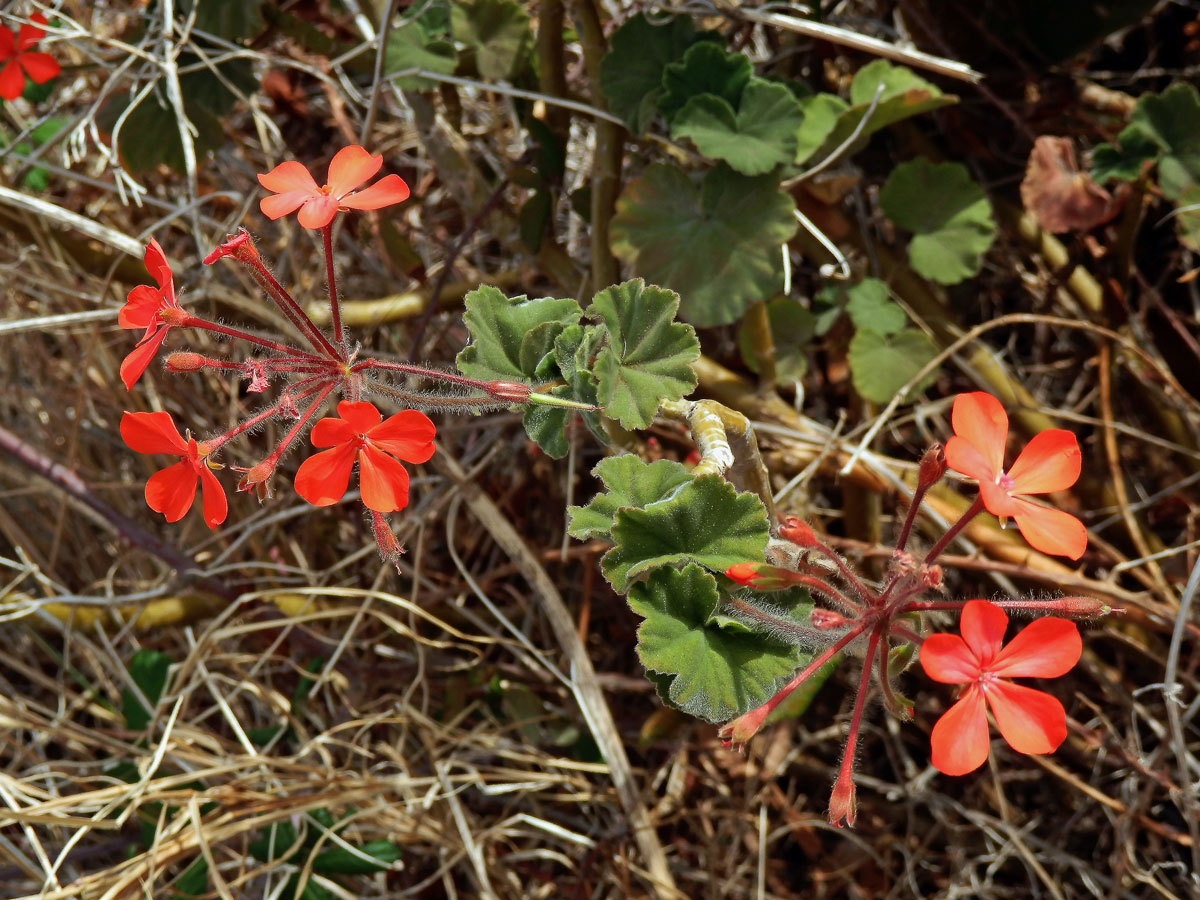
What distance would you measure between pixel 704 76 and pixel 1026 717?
3.73 feet

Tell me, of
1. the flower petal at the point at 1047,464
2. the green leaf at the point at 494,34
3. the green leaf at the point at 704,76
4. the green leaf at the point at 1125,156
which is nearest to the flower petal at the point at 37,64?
the green leaf at the point at 494,34

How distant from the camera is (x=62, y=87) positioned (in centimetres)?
231

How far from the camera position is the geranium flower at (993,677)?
852mm

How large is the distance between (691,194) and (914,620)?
89cm

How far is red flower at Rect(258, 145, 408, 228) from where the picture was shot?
3.25 ft

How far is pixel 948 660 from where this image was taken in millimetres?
851

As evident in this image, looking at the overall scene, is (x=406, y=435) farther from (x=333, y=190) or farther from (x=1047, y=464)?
(x=1047, y=464)

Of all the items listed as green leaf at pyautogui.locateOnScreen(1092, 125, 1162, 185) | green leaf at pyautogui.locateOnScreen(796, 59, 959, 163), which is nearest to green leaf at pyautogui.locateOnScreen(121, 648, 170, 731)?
green leaf at pyautogui.locateOnScreen(796, 59, 959, 163)

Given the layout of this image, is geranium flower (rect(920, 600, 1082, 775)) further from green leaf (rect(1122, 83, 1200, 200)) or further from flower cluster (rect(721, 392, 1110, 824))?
green leaf (rect(1122, 83, 1200, 200))

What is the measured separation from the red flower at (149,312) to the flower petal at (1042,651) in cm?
85

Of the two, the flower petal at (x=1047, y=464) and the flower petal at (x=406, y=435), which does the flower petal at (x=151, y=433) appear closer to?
the flower petal at (x=406, y=435)

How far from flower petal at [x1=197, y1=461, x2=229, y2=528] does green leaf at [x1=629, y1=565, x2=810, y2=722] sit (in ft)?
1.37

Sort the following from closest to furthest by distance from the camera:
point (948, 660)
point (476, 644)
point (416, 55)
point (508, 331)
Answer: point (948, 660) → point (508, 331) → point (416, 55) → point (476, 644)

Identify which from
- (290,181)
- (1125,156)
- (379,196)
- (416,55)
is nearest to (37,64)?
(416,55)
